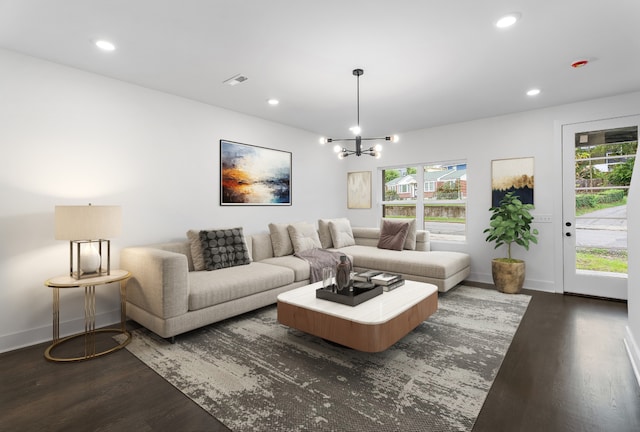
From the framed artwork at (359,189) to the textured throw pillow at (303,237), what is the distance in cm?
174

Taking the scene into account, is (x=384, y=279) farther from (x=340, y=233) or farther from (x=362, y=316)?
(x=340, y=233)

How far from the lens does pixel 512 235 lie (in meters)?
4.12

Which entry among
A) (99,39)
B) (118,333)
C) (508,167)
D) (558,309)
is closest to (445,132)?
(508,167)

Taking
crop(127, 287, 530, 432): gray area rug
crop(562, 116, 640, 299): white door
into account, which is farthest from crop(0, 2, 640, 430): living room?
crop(127, 287, 530, 432): gray area rug

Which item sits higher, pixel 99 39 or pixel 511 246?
pixel 99 39

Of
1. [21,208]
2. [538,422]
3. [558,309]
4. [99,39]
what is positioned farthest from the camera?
[558,309]

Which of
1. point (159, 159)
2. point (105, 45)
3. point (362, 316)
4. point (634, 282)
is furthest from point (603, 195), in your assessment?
point (105, 45)

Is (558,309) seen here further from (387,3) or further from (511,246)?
(387,3)

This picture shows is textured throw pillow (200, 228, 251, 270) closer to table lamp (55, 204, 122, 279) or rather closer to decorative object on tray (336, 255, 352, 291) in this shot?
table lamp (55, 204, 122, 279)

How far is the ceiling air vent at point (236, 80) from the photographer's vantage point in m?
3.21

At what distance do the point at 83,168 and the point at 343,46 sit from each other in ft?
8.93

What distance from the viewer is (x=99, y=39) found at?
249cm

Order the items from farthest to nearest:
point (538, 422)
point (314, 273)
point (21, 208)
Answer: point (314, 273) → point (21, 208) → point (538, 422)

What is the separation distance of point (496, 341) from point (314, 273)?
2122mm
